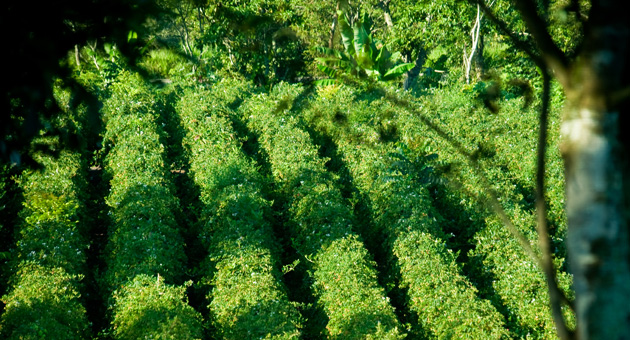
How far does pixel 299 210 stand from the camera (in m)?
9.34

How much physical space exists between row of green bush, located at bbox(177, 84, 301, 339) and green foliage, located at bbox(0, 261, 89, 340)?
5.82ft

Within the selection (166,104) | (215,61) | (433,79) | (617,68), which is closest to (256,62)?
(215,61)

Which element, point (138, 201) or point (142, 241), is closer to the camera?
point (142, 241)

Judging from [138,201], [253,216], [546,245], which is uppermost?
[138,201]

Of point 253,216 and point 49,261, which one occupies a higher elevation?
point 253,216

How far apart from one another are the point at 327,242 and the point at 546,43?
7127 mm

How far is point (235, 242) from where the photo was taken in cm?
831

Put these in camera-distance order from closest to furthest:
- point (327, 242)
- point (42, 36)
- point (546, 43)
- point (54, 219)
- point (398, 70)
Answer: point (546, 43)
point (42, 36)
point (327, 242)
point (54, 219)
point (398, 70)

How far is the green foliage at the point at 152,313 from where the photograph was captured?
6398mm

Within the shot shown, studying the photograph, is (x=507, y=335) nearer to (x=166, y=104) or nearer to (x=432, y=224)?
(x=432, y=224)

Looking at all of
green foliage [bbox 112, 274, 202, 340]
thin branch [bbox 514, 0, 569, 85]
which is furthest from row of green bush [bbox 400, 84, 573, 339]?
green foliage [bbox 112, 274, 202, 340]

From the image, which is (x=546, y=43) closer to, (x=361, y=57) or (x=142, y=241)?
(x=142, y=241)

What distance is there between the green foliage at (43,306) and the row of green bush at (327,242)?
3.30m

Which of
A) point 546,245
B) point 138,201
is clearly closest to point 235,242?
point 138,201
